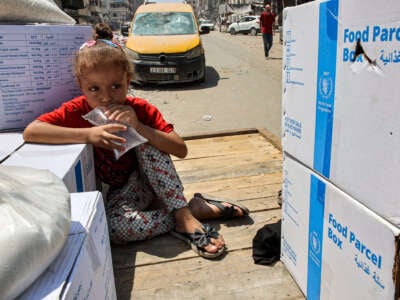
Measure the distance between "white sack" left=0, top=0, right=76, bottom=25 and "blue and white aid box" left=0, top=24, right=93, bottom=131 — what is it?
10cm

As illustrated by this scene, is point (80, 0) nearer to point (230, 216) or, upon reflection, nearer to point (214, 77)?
point (230, 216)

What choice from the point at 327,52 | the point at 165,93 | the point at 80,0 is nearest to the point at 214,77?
the point at 165,93

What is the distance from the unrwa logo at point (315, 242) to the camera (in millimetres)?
1341

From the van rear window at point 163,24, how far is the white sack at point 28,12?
6052mm

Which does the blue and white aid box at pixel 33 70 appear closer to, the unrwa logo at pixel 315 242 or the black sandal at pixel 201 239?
the black sandal at pixel 201 239

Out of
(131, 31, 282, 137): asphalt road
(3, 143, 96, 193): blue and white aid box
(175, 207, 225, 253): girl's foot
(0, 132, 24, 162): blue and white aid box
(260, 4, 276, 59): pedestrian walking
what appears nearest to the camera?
(3, 143, 96, 193): blue and white aid box

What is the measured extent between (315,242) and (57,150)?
1.12m

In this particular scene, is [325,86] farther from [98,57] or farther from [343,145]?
[98,57]

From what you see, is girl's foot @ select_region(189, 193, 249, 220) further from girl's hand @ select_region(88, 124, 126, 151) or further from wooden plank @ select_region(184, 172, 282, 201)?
girl's hand @ select_region(88, 124, 126, 151)

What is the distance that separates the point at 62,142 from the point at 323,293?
123 cm

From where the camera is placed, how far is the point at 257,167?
278cm

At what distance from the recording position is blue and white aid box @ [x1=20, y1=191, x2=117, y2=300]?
827 millimetres

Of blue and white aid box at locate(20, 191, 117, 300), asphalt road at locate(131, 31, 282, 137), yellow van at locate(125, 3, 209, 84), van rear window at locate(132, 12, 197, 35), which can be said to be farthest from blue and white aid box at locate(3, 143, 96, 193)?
van rear window at locate(132, 12, 197, 35)

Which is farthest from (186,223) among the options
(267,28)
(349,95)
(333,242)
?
(267,28)
